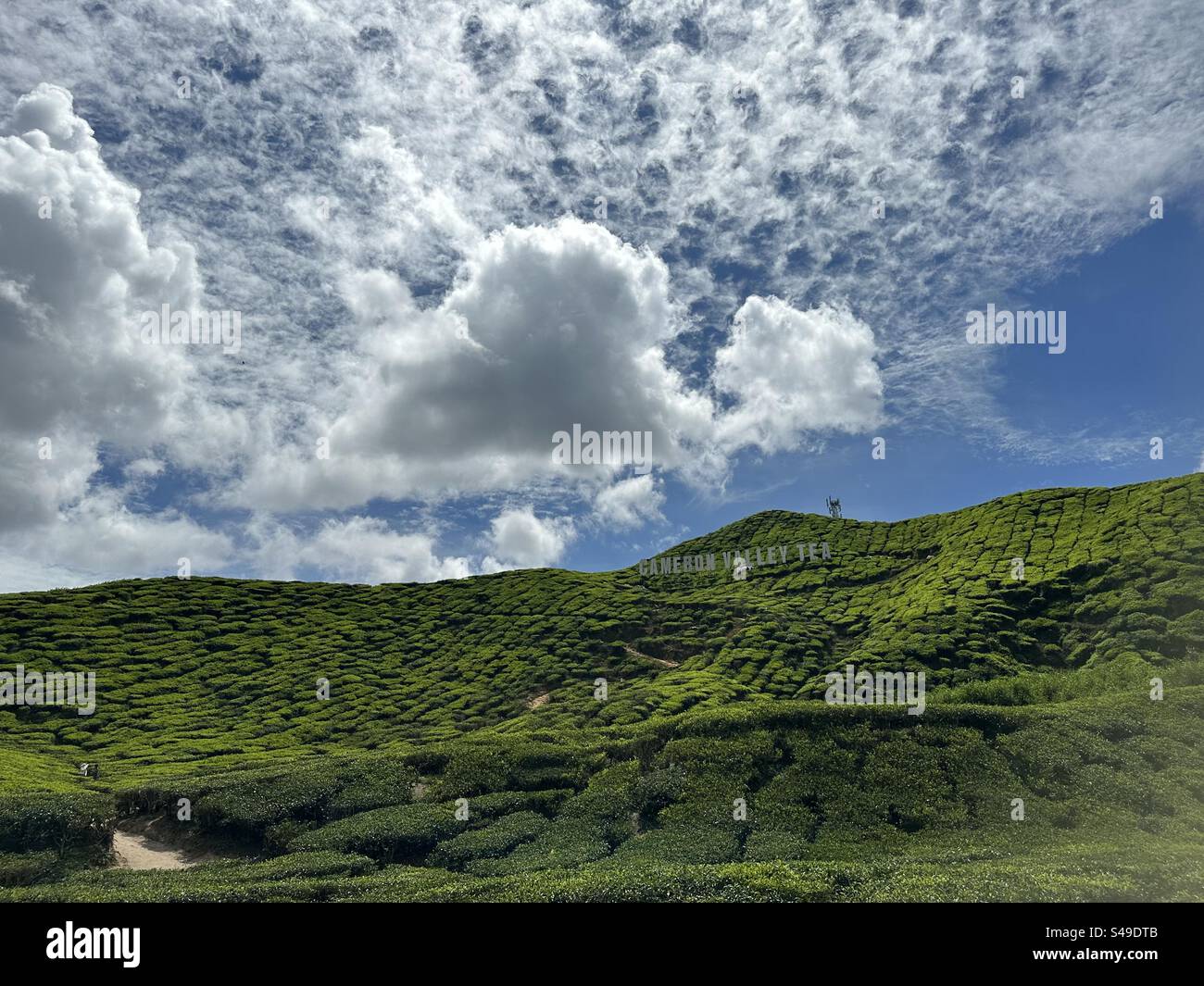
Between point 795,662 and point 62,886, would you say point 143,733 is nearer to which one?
point 62,886

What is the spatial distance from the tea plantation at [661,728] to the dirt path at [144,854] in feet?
3.64

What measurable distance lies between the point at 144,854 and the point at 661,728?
95.5ft

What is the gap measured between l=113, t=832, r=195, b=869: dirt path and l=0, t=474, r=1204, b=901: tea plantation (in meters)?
1.11

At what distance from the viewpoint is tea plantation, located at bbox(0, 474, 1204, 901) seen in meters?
28.7

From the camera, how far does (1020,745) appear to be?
3709 centimetres

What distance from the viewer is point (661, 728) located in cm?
4197

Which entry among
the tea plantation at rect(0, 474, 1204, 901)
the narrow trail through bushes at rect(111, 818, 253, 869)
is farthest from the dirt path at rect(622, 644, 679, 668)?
the narrow trail through bushes at rect(111, 818, 253, 869)

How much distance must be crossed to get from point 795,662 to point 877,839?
45.0 metres

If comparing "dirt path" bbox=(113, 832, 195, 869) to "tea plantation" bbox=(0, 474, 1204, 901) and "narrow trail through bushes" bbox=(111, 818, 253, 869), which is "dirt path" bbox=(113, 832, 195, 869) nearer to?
"narrow trail through bushes" bbox=(111, 818, 253, 869)

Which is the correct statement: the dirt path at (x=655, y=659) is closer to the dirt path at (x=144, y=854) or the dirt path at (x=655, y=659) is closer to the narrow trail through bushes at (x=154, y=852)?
the narrow trail through bushes at (x=154, y=852)

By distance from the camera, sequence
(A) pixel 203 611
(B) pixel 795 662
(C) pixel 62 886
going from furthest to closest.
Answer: (A) pixel 203 611, (B) pixel 795 662, (C) pixel 62 886
